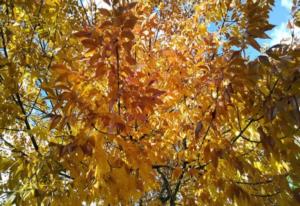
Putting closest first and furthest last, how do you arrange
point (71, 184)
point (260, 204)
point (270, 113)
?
point (270, 113), point (260, 204), point (71, 184)

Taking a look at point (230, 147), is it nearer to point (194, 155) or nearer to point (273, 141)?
point (273, 141)

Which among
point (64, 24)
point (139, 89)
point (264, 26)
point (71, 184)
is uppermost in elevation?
point (64, 24)

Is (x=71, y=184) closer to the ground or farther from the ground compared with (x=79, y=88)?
closer to the ground

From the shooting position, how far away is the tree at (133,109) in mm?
1846

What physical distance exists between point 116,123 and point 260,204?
1132 mm

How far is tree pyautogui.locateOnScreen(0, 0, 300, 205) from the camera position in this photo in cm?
185

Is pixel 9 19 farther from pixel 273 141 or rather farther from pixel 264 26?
pixel 273 141

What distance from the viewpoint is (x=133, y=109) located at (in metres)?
2.08

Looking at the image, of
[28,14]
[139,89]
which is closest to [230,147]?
[139,89]

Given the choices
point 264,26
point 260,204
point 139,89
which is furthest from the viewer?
point 260,204

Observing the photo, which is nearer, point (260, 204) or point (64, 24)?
point (260, 204)

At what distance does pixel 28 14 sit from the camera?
288 cm

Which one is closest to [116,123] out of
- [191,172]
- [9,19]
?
[191,172]

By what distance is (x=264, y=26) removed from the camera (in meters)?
1.87
